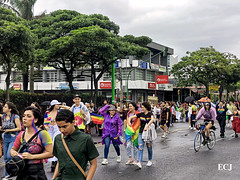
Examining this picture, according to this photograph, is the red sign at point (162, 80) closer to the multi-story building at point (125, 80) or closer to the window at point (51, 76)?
the multi-story building at point (125, 80)

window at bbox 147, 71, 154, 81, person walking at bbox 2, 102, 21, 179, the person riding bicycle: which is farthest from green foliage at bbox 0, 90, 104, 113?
window at bbox 147, 71, 154, 81

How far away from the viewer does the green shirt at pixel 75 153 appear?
352 cm

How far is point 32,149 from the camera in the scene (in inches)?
166

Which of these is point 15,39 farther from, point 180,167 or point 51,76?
point 51,76

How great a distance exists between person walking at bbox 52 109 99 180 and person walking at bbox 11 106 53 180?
0.64 meters

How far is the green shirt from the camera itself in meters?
3.52

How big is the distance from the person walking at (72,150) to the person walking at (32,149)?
25.3 inches

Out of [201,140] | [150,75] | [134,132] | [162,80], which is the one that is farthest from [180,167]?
[150,75]

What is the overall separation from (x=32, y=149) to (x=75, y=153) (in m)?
0.93

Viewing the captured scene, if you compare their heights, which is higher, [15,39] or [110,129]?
[15,39]

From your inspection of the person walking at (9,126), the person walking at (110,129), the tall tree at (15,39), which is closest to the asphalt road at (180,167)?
the person walking at (110,129)

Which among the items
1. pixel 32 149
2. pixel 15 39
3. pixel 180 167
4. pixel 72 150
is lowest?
pixel 180 167

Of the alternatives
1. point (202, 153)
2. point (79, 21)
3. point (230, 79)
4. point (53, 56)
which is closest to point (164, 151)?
point (202, 153)

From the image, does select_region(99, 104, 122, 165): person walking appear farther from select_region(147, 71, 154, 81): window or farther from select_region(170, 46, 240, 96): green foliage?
select_region(147, 71, 154, 81): window
